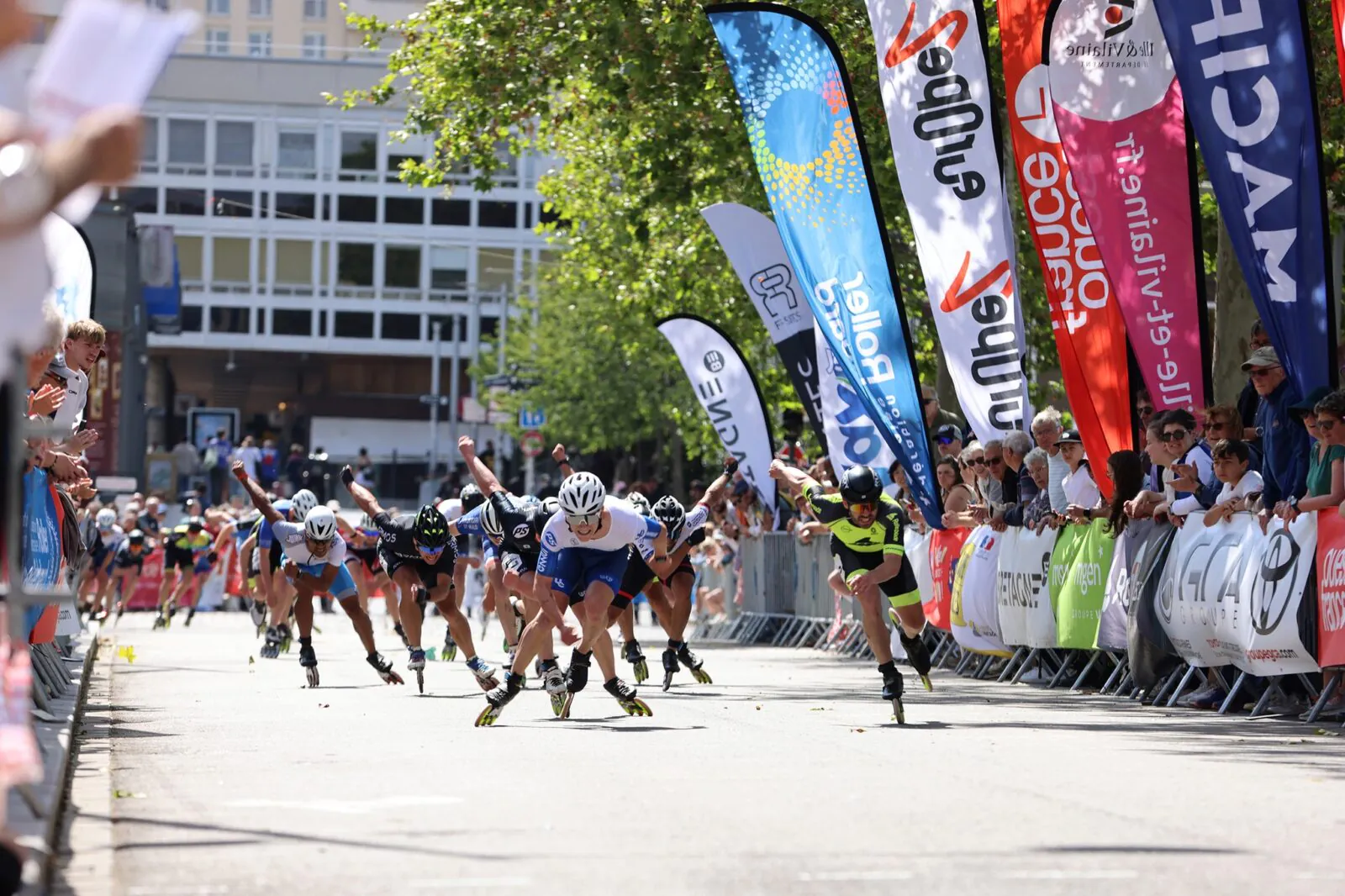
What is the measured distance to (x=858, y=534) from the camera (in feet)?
48.9

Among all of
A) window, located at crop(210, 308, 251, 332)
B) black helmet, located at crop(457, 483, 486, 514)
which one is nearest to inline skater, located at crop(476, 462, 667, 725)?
black helmet, located at crop(457, 483, 486, 514)

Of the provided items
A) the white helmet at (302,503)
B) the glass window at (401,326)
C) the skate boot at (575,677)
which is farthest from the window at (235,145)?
the skate boot at (575,677)

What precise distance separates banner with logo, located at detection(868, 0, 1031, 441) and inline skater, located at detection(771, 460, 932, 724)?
4.14m

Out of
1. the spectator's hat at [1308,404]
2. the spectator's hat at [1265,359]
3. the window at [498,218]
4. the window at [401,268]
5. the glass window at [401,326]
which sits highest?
the window at [498,218]

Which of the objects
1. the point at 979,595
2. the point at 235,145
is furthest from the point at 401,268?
the point at 979,595

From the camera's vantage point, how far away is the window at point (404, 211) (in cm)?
Result: 8425

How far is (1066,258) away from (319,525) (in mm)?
6945

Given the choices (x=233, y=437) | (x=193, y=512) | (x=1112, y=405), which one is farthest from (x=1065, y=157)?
(x=233, y=437)

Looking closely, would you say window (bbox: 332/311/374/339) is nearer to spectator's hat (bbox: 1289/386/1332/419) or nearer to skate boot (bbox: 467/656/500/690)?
skate boot (bbox: 467/656/500/690)

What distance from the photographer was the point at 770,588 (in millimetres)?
29438

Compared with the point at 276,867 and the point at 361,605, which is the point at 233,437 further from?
the point at 276,867

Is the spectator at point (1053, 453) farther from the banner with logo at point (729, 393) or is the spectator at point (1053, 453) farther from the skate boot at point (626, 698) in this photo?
the banner with logo at point (729, 393)

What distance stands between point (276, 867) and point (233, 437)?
6671cm

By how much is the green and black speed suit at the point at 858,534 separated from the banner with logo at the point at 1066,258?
2855 millimetres
